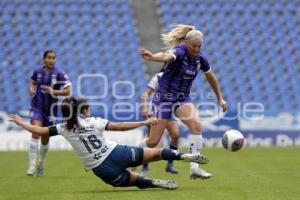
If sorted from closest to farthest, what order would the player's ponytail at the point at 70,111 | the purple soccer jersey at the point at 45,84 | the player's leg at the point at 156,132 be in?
the player's ponytail at the point at 70,111, the player's leg at the point at 156,132, the purple soccer jersey at the point at 45,84

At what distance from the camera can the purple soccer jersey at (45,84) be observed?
13891mm

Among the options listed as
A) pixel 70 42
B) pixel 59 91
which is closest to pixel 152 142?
pixel 59 91

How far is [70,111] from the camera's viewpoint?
9.94 m

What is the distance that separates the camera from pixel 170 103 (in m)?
11.8

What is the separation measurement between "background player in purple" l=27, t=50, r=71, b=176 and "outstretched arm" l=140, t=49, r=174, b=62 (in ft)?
11.0

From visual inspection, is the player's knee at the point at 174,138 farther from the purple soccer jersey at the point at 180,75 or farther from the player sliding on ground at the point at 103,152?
the player sliding on ground at the point at 103,152

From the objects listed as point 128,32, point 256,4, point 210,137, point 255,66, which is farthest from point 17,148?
point 256,4

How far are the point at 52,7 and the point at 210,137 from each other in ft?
32.5

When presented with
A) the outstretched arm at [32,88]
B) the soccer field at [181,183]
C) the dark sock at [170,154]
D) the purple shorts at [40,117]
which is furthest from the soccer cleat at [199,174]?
the outstretched arm at [32,88]

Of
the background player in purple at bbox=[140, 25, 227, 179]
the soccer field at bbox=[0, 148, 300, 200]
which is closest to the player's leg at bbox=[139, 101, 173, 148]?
the background player in purple at bbox=[140, 25, 227, 179]

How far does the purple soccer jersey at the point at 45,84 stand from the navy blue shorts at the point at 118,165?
154 inches

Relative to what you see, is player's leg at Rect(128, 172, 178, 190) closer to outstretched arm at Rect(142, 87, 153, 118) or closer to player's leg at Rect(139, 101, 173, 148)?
player's leg at Rect(139, 101, 173, 148)

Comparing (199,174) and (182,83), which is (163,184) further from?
(182,83)

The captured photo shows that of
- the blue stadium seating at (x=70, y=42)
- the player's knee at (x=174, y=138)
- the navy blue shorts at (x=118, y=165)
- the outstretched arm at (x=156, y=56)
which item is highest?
the blue stadium seating at (x=70, y=42)
